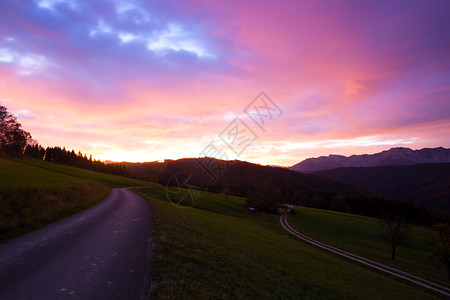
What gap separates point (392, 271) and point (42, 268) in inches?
1476

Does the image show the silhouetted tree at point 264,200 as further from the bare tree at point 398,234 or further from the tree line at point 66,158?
the tree line at point 66,158

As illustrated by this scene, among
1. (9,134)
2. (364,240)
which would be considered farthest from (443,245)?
(9,134)

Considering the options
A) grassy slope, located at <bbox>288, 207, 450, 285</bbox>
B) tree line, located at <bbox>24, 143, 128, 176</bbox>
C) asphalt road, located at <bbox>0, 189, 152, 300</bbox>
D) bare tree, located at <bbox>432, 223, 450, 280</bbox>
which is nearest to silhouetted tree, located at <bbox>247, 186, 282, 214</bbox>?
grassy slope, located at <bbox>288, 207, 450, 285</bbox>

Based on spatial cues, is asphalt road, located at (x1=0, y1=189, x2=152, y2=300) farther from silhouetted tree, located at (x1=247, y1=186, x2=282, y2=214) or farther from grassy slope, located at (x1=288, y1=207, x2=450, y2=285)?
silhouetted tree, located at (x1=247, y1=186, x2=282, y2=214)

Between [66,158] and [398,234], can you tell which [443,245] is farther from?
[66,158]

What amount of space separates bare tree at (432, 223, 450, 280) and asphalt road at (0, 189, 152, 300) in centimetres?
4442

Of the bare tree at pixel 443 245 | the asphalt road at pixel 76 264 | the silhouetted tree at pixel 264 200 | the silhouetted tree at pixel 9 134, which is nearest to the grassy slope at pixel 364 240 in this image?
the bare tree at pixel 443 245

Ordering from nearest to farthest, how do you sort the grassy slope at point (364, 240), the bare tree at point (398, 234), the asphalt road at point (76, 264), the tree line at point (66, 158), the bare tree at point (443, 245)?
1. the asphalt road at point (76, 264)
2. the bare tree at point (443, 245)
3. the grassy slope at point (364, 240)
4. the bare tree at point (398, 234)
5. the tree line at point (66, 158)

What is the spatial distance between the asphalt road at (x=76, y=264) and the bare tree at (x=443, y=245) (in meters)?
44.4

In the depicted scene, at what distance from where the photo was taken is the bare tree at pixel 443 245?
3088cm

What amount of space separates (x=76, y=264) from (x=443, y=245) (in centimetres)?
4786

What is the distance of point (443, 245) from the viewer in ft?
102

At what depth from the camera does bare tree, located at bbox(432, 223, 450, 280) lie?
30.9m

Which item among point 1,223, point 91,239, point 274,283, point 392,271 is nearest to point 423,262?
point 392,271
